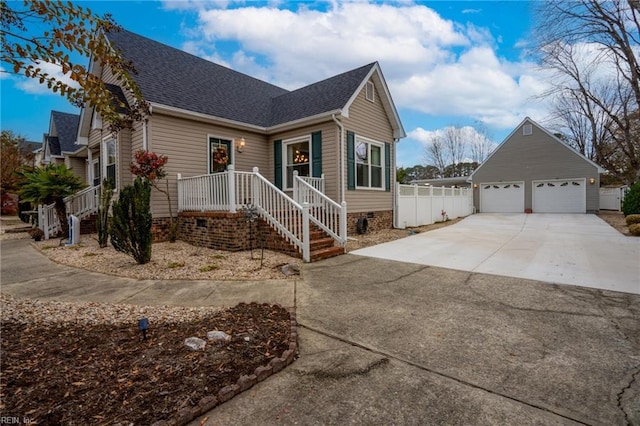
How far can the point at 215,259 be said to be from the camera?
6.42 metres

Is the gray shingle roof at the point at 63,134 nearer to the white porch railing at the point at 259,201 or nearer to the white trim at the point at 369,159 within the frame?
the white porch railing at the point at 259,201

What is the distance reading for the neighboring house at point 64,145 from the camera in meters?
15.2

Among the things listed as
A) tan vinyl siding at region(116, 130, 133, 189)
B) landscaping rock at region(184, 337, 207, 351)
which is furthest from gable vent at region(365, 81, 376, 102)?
landscaping rock at region(184, 337, 207, 351)

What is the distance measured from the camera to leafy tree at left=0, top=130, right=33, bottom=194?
62.0ft

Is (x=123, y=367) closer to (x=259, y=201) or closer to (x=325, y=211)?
(x=259, y=201)

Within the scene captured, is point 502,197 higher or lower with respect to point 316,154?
lower

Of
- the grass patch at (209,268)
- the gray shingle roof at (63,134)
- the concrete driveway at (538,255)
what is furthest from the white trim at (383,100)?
the gray shingle roof at (63,134)

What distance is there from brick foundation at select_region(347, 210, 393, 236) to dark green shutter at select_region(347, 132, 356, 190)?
1.04m

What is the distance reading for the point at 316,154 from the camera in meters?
9.88

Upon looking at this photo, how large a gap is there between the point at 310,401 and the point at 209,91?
35.8 feet

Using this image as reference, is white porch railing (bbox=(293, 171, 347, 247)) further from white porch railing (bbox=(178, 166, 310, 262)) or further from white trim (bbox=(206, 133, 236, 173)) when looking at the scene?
white trim (bbox=(206, 133, 236, 173))

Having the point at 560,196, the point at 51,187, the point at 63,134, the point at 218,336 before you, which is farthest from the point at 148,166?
the point at 560,196

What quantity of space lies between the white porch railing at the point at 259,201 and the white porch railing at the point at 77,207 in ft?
14.8

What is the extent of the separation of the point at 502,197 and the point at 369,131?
15.2 meters
